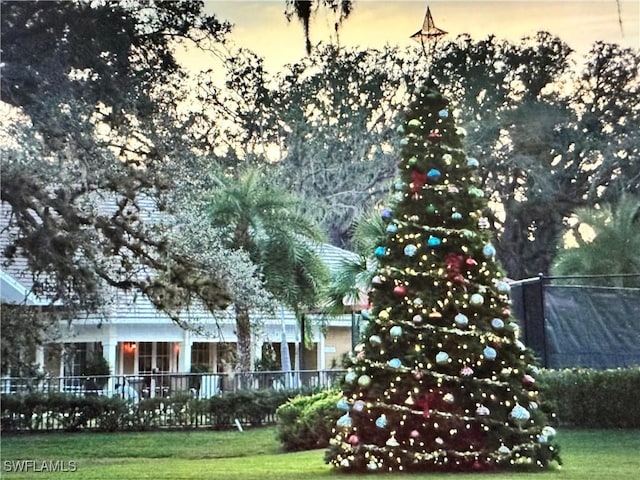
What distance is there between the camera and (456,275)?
12.8 feet

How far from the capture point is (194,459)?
3938mm

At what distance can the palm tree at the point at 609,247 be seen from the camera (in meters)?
5.21

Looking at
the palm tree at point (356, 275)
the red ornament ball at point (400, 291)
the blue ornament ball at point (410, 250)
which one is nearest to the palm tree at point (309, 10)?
the palm tree at point (356, 275)

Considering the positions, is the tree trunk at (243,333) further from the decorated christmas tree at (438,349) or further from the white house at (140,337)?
the decorated christmas tree at (438,349)

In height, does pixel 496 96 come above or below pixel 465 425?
above

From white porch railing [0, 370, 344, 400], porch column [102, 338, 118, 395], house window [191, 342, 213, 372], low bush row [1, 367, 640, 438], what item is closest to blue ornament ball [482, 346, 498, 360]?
low bush row [1, 367, 640, 438]

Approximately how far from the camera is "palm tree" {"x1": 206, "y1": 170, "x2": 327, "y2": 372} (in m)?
4.26

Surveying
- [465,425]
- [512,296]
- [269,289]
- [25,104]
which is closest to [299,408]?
[269,289]

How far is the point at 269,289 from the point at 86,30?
5.46 ft

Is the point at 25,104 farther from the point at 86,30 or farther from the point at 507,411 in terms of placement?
the point at 507,411

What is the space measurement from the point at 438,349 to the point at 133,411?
1.58m

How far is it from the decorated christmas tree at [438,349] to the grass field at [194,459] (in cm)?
14

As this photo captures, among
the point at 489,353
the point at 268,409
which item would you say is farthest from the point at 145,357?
the point at 489,353

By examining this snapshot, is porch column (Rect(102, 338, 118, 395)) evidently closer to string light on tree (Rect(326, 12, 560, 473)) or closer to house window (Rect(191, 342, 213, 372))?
house window (Rect(191, 342, 213, 372))
